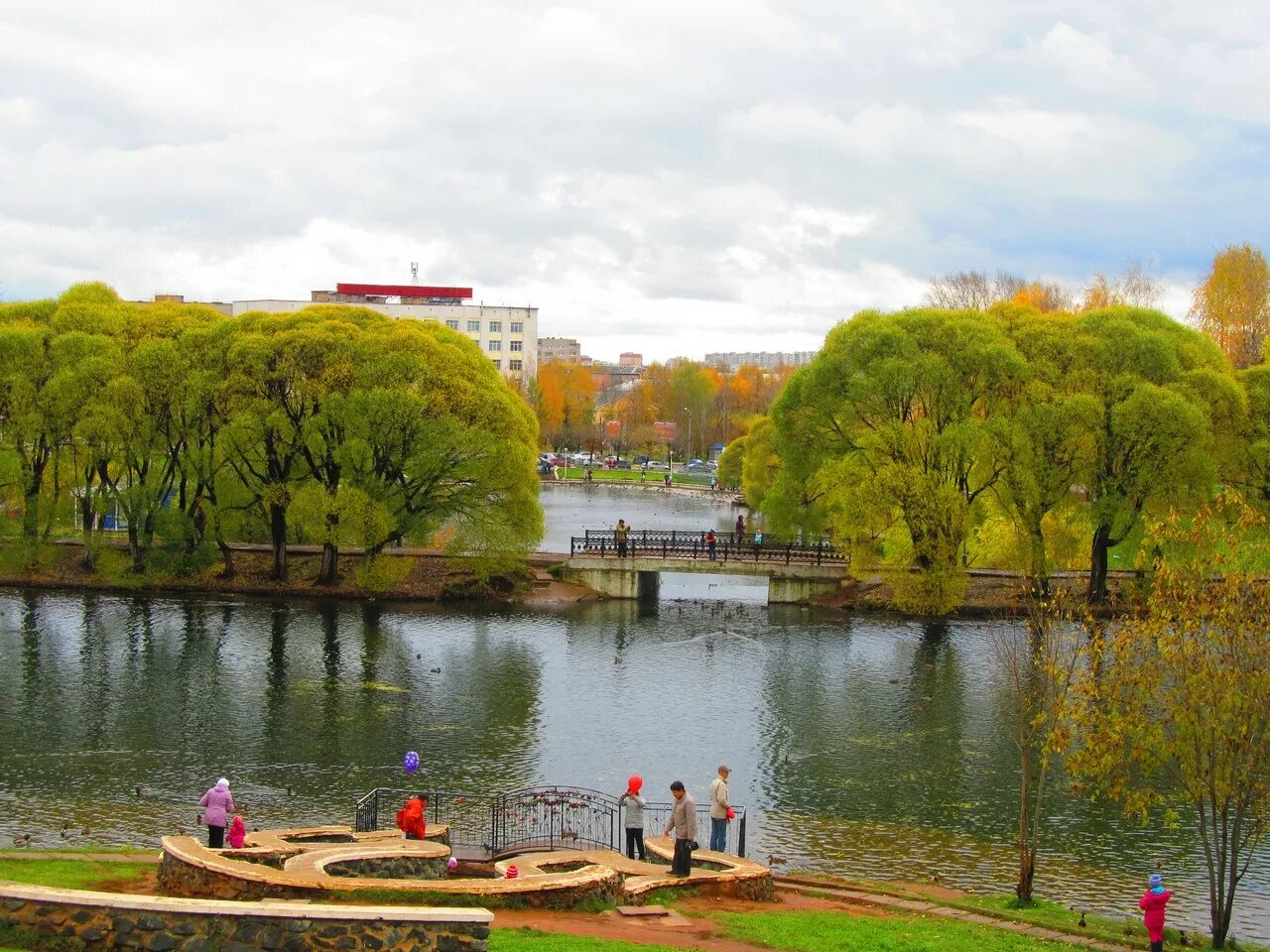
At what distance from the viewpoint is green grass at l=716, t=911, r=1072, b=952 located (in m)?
18.9

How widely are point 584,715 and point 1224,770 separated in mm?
22103

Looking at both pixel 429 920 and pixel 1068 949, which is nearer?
pixel 429 920

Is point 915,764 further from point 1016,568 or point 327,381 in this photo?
point 327,381

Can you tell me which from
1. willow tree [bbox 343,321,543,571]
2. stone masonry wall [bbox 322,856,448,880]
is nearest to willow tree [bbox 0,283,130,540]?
willow tree [bbox 343,321,543,571]

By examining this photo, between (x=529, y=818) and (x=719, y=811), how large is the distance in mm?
5673

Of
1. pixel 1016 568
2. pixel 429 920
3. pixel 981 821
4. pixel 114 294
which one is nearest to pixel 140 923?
pixel 429 920

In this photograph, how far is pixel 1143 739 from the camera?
22281mm

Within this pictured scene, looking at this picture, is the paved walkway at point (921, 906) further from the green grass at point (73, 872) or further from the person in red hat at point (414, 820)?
the green grass at point (73, 872)

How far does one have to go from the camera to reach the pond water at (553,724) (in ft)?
95.3

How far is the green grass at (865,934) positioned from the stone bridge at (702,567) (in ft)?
136

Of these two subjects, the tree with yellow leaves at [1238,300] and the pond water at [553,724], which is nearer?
the pond water at [553,724]

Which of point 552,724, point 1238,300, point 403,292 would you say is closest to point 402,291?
point 403,292

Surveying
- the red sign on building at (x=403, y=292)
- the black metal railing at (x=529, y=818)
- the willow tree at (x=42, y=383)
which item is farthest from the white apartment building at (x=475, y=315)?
the black metal railing at (x=529, y=818)

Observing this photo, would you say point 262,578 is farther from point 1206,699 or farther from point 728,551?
point 1206,699
